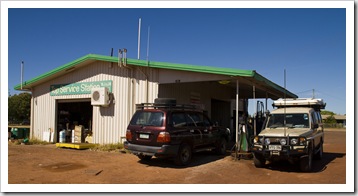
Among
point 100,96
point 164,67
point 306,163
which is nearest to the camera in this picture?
point 306,163

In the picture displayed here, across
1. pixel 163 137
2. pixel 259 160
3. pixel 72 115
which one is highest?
pixel 72 115

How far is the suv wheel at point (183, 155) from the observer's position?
964 centimetres

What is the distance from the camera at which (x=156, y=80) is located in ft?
43.1

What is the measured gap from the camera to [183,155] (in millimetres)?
9906

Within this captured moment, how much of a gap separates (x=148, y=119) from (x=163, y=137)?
0.87 meters

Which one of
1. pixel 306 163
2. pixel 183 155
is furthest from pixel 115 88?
pixel 306 163

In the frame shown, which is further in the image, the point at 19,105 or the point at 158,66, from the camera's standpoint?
the point at 19,105

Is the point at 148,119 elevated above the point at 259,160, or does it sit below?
above

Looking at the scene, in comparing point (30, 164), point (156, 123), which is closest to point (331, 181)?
point (156, 123)

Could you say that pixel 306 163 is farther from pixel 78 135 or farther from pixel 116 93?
pixel 78 135

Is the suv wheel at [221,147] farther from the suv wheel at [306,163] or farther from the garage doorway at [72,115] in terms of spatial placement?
the garage doorway at [72,115]

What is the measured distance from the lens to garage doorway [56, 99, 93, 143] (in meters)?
17.3

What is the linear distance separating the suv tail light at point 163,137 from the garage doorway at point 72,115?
760 cm

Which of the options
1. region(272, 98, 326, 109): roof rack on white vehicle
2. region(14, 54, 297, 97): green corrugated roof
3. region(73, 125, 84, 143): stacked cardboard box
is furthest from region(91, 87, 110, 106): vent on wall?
region(272, 98, 326, 109): roof rack on white vehicle
